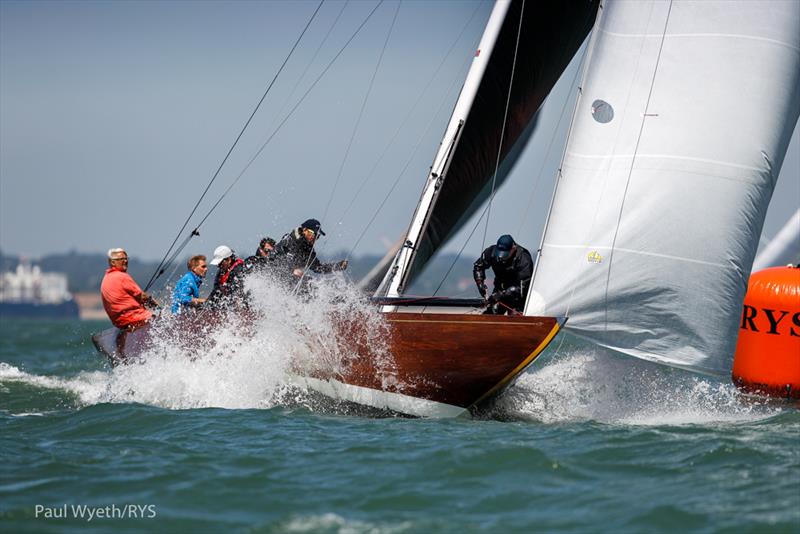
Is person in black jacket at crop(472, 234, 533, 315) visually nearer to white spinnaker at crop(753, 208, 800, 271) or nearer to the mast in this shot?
the mast

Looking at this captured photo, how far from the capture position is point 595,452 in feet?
22.6

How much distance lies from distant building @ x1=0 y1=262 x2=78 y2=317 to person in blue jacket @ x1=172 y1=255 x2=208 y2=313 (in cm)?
10973

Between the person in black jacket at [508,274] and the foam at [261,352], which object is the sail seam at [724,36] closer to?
the person in black jacket at [508,274]

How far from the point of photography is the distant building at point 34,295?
11494cm

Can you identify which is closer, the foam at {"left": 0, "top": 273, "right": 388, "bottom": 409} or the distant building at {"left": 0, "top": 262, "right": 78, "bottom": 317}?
the foam at {"left": 0, "top": 273, "right": 388, "bottom": 409}

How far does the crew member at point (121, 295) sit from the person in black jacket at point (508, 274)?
3202 mm

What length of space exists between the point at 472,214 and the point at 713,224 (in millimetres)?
2941

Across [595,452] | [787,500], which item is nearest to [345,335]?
[595,452]

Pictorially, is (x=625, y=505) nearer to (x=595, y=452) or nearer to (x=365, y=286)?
(x=595, y=452)

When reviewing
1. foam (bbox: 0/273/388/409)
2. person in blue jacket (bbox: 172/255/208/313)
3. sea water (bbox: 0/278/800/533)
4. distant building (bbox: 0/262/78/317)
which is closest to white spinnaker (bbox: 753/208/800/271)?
sea water (bbox: 0/278/800/533)

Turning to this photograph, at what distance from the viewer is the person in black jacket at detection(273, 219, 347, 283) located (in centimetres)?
957

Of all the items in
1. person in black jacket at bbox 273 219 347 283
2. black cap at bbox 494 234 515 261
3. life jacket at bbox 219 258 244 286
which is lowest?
life jacket at bbox 219 258 244 286

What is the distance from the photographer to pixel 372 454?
697 centimetres

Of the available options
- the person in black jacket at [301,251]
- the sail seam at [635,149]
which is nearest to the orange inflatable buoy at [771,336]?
the sail seam at [635,149]
